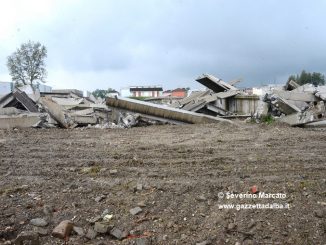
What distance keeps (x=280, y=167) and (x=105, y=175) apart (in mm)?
2181

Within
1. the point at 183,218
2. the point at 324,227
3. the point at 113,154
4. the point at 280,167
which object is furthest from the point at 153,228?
the point at 113,154

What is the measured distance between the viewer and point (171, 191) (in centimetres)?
414

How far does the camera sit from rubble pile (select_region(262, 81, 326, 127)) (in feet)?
31.7

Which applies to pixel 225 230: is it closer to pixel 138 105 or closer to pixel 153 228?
pixel 153 228

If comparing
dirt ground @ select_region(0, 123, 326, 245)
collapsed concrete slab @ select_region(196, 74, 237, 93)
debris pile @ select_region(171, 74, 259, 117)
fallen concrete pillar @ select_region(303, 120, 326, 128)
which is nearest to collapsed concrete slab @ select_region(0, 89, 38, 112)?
debris pile @ select_region(171, 74, 259, 117)

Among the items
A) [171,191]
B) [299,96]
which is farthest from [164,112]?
[171,191]

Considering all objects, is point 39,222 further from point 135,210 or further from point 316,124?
point 316,124

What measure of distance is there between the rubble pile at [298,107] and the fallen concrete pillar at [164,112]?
54.8 inches

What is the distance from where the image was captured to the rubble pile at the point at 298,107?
9.66 metres

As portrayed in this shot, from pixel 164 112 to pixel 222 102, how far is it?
3853 mm

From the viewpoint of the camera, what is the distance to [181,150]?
6.53 m

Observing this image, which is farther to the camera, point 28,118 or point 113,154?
point 28,118

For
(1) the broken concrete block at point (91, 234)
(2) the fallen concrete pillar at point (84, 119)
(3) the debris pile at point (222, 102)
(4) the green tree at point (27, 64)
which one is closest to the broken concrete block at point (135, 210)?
(1) the broken concrete block at point (91, 234)

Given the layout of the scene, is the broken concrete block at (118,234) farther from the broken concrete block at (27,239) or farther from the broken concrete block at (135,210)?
the broken concrete block at (27,239)
